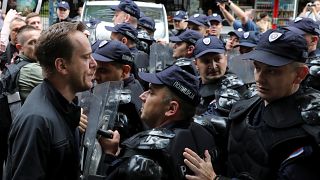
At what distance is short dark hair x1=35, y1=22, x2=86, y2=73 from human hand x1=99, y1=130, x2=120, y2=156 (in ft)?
1.79

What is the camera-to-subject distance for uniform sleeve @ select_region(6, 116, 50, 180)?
216 centimetres

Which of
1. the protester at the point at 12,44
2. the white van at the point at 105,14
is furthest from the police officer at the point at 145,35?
the white van at the point at 105,14

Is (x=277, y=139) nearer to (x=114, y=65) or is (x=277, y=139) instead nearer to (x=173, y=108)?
(x=173, y=108)

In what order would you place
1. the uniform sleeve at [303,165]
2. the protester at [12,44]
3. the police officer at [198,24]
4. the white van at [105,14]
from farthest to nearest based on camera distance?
the white van at [105,14], the police officer at [198,24], the protester at [12,44], the uniform sleeve at [303,165]

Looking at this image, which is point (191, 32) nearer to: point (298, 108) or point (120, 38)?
point (120, 38)

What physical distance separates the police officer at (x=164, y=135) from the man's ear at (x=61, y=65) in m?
0.49

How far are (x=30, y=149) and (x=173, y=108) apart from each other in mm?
843

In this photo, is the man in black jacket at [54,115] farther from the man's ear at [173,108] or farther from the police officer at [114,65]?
the police officer at [114,65]

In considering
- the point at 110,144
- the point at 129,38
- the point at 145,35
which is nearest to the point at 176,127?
the point at 110,144

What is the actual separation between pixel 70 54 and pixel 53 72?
13cm

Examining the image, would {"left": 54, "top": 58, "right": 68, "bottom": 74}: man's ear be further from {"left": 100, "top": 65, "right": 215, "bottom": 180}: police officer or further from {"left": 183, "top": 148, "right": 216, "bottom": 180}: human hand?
{"left": 183, "top": 148, "right": 216, "bottom": 180}: human hand

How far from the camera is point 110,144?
2717mm

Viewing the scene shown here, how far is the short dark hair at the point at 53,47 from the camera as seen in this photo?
7.78 ft

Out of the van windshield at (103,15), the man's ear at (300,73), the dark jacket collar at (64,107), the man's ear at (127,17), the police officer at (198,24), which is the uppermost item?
the man's ear at (300,73)
